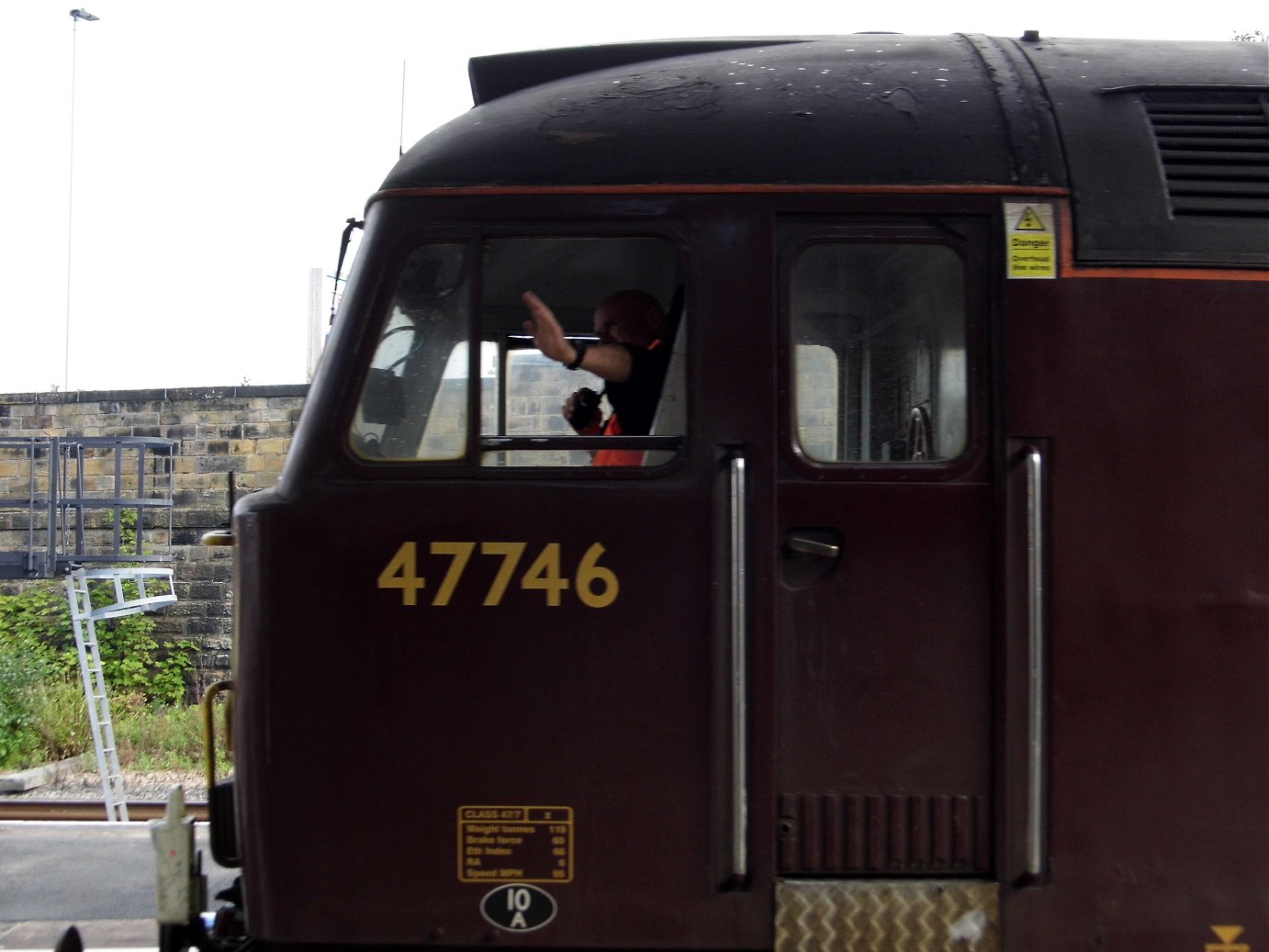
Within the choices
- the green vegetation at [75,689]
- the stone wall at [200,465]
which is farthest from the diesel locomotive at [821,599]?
the stone wall at [200,465]

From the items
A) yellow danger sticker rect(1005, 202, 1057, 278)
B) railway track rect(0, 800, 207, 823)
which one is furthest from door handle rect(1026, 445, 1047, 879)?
railway track rect(0, 800, 207, 823)

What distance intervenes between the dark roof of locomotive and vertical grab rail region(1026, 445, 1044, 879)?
0.62 m

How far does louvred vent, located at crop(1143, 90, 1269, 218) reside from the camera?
9.91 ft

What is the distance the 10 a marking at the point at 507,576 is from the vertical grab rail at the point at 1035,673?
94cm

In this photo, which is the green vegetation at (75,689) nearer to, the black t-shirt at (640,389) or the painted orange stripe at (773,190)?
the black t-shirt at (640,389)

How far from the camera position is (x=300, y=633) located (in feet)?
9.69

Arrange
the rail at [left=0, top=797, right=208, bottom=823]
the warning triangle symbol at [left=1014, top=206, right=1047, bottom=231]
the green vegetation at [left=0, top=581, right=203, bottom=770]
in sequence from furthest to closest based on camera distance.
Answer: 1. the green vegetation at [left=0, top=581, right=203, bottom=770]
2. the rail at [left=0, top=797, right=208, bottom=823]
3. the warning triangle symbol at [left=1014, top=206, right=1047, bottom=231]

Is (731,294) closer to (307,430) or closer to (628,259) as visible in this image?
(628,259)

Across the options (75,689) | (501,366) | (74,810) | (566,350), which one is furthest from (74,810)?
(566,350)

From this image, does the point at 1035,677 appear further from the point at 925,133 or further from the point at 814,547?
the point at 925,133

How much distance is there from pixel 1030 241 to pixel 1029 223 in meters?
0.04

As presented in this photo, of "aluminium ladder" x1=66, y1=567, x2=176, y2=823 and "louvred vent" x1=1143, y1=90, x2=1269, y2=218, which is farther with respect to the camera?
"aluminium ladder" x1=66, y1=567, x2=176, y2=823

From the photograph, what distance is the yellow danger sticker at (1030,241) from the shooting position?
2.97 m

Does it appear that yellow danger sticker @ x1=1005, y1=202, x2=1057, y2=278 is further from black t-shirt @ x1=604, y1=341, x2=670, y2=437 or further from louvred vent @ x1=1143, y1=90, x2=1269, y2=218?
black t-shirt @ x1=604, y1=341, x2=670, y2=437
